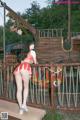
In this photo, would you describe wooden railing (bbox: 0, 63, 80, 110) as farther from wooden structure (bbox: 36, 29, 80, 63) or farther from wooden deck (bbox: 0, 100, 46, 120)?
wooden structure (bbox: 36, 29, 80, 63)

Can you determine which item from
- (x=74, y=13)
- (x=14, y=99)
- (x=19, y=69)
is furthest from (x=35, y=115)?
(x=74, y=13)

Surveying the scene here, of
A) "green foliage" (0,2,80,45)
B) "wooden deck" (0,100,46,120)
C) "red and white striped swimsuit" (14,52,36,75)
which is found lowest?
"wooden deck" (0,100,46,120)

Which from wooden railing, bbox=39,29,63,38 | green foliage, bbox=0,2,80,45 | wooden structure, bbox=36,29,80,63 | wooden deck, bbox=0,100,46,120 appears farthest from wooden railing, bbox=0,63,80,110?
green foliage, bbox=0,2,80,45

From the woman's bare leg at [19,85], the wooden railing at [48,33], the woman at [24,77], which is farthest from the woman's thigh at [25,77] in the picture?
the wooden railing at [48,33]

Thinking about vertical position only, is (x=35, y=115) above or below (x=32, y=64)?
below

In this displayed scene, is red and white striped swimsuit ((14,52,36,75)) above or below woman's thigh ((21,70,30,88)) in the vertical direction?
above

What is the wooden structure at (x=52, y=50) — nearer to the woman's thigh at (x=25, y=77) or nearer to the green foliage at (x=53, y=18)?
the green foliage at (x=53, y=18)

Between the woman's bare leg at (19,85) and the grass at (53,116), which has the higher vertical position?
the woman's bare leg at (19,85)

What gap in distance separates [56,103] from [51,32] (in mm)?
17877

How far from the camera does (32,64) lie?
1091 cm

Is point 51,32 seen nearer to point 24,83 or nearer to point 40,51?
point 40,51

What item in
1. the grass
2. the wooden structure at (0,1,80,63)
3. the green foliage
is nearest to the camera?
the grass

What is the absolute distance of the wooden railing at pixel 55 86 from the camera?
10477 mm

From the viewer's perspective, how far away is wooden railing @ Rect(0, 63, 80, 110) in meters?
10.5
